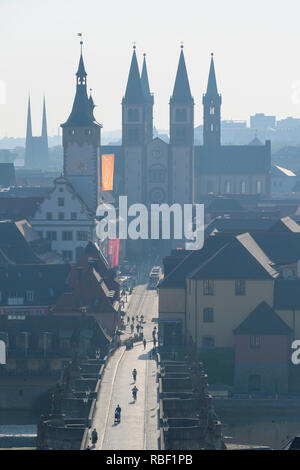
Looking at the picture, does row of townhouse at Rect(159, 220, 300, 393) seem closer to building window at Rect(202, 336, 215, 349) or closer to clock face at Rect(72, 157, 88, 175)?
building window at Rect(202, 336, 215, 349)

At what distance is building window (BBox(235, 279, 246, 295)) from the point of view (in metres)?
113

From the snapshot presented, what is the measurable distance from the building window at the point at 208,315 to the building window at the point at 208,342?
1541 millimetres

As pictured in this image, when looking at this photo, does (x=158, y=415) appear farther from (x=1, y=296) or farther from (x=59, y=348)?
(x=1, y=296)

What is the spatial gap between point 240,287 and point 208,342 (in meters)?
5.57

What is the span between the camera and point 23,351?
11000cm

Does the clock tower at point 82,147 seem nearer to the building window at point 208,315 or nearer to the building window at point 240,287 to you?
the building window at point 208,315

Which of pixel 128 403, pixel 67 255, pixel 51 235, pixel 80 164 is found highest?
pixel 80 164

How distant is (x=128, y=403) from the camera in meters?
91.1

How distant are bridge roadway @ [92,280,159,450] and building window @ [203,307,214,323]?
5547 millimetres

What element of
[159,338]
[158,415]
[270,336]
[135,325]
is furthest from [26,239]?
[158,415]

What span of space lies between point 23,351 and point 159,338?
1386cm

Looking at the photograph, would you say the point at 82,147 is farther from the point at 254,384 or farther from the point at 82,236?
the point at 254,384

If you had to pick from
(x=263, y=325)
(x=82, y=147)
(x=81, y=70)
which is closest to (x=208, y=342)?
(x=263, y=325)

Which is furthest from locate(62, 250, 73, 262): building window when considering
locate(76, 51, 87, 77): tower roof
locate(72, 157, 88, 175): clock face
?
locate(76, 51, 87, 77): tower roof
